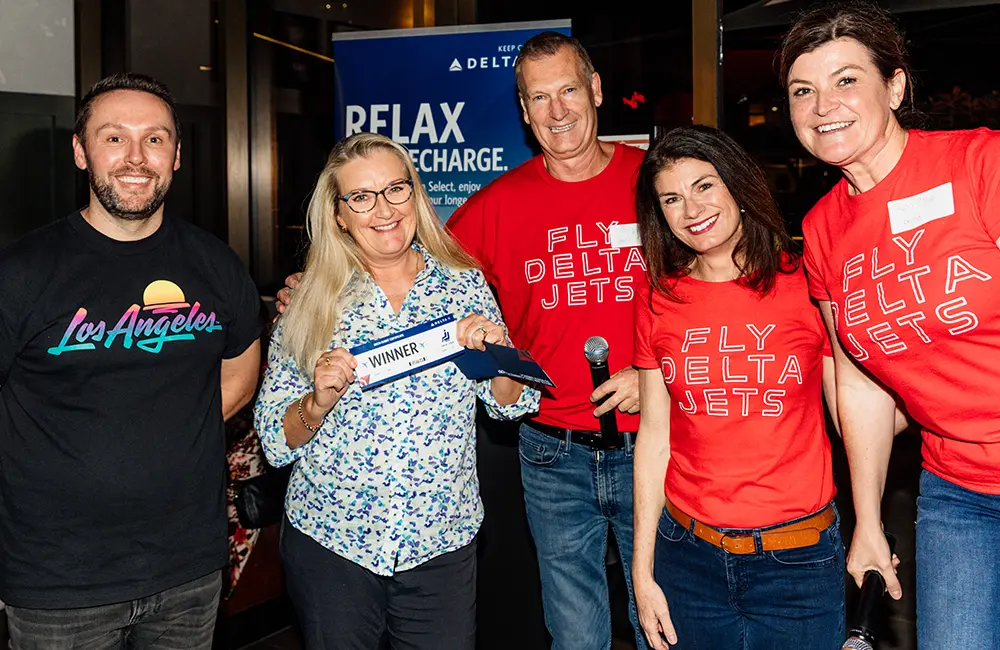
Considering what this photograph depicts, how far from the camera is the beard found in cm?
207

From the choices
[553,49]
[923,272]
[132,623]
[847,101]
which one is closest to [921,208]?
[923,272]

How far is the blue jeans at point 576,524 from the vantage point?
8.45ft

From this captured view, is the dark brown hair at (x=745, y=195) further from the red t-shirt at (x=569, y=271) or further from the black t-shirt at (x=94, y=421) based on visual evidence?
the black t-shirt at (x=94, y=421)

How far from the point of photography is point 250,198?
4.87 meters

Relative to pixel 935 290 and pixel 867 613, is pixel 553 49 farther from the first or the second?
pixel 867 613

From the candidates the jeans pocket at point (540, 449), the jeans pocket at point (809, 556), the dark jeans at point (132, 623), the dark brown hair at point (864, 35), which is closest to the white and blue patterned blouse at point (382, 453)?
the dark jeans at point (132, 623)

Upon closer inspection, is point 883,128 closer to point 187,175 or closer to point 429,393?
point 429,393

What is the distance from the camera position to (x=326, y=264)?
7.46 feet

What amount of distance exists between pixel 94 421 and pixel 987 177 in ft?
6.43

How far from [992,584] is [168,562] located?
1.81 m

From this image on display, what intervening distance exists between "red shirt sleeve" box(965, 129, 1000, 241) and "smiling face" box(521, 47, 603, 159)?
119 cm

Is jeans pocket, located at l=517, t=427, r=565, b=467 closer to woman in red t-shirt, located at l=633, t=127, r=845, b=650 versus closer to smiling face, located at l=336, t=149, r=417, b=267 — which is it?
woman in red t-shirt, located at l=633, t=127, r=845, b=650

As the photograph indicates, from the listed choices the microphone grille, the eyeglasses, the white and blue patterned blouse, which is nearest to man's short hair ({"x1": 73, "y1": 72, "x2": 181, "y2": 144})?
the eyeglasses

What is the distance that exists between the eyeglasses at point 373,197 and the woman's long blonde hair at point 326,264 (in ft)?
0.08
